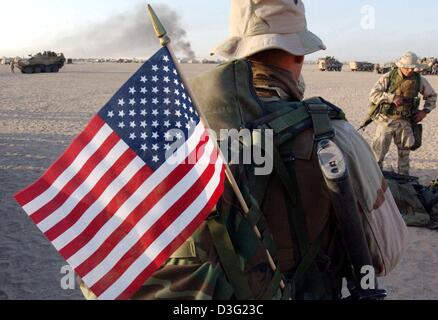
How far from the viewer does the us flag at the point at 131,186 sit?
1.52 meters

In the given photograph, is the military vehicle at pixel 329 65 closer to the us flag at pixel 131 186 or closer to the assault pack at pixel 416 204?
the assault pack at pixel 416 204

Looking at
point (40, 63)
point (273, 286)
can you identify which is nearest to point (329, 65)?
point (40, 63)

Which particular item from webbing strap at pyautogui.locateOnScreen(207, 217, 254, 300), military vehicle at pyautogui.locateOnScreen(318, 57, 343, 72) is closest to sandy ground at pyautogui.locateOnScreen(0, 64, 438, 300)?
webbing strap at pyautogui.locateOnScreen(207, 217, 254, 300)

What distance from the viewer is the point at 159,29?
4.79 ft

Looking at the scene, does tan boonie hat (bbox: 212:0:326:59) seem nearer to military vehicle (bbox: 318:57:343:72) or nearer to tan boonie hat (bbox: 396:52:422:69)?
tan boonie hat (bbox: 396:52:422:69)

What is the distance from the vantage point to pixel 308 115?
1555 mm

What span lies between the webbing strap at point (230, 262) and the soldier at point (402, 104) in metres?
5.82

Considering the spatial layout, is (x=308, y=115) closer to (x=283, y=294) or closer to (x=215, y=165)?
(x=215, y=165)

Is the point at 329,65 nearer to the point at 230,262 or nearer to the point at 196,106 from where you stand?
the point at 196,106

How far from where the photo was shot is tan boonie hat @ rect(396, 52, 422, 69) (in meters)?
6.51

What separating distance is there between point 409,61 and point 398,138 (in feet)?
3.58

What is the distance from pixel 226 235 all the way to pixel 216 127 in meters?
0.37

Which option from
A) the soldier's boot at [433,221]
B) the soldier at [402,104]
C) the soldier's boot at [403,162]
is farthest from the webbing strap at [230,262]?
the soldier's boot at [403,162]

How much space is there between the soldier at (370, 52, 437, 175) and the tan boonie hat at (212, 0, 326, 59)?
5.39 metres
